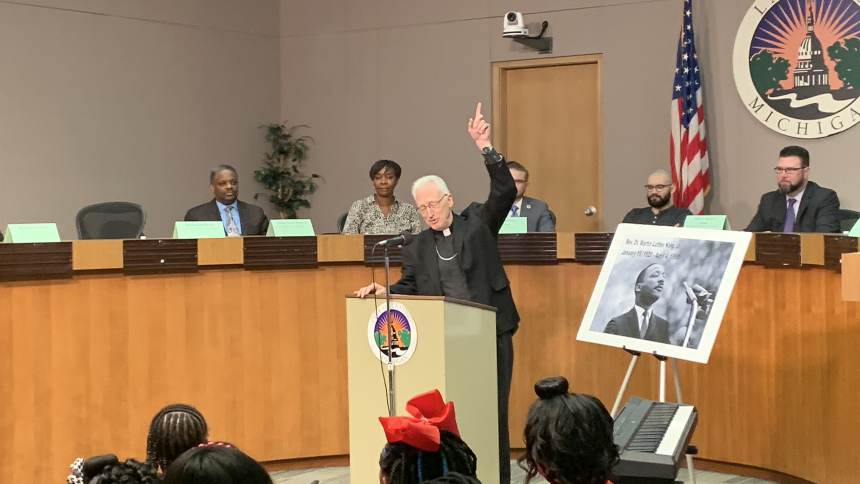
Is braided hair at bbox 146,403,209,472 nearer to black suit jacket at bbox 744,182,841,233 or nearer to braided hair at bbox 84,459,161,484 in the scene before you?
braided hair at bbox 84,459,161,484

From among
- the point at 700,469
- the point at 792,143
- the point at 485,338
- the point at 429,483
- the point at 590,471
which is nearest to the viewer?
the point at 429,483

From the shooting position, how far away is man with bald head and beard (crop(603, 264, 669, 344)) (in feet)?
12.5

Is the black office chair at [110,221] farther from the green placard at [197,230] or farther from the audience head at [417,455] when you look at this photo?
the audience head at [417,455]

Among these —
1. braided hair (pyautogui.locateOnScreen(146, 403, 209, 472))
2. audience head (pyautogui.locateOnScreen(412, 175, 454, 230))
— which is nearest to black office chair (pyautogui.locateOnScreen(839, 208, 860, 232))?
Result: audience head (pyautogui.locateOnScreen(412, 175, 454, 230))

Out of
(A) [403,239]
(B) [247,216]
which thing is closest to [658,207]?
(B) [247,216]

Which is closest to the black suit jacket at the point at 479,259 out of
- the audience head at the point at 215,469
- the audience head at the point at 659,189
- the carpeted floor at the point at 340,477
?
the carpeted floor at the point at 340,477

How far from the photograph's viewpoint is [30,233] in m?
4.49

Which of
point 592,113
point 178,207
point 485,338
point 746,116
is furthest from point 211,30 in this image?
point 485,338

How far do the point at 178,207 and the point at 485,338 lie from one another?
5190mm

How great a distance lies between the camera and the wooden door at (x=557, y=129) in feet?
25.8

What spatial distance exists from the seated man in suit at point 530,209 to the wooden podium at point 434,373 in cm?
204

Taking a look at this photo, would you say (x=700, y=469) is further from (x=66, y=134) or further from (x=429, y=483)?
(x=66, y=134)

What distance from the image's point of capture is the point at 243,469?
1.23 m

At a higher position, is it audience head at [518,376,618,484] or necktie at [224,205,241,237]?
necktie at [224,205,241,237]
